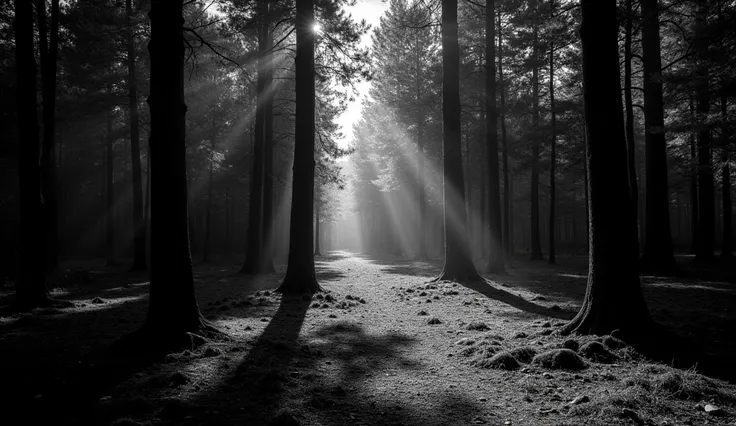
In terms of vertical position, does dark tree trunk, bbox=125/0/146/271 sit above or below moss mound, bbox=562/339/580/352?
above

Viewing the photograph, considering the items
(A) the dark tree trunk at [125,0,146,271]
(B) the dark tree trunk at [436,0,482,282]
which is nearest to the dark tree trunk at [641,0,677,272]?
(B) the dark tree trunk at [436,0,482,282]

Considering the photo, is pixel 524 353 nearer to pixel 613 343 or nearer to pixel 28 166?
pixel 613 343

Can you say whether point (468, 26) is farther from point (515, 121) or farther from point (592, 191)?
point (592, 191)

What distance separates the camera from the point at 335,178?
18.9 m

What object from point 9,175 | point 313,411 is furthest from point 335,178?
point 9,175

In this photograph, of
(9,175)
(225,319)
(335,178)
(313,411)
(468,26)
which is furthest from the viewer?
(9,175)

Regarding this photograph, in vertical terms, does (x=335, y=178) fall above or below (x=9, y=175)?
below

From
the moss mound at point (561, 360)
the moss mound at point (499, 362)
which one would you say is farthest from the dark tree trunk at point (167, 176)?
the moss mound at point (561, 360)

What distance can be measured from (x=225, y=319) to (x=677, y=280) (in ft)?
42.7

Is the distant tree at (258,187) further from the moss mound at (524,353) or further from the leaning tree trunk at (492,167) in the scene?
the moss mound at (524,353)

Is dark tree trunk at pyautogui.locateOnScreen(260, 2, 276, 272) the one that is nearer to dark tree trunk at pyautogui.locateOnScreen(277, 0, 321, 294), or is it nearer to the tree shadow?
dark tree trunk at pyautogui.locateOnScreen(277, 0, 321, 294)

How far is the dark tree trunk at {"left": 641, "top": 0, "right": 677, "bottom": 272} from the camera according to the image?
14.0 meters

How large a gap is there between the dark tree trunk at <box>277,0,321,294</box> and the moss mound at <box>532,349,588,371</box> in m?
7.01

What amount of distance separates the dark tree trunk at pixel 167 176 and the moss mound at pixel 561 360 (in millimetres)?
4619
